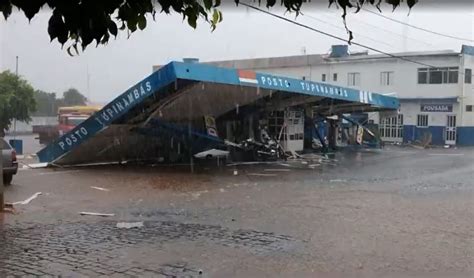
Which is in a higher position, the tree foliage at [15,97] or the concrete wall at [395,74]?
the concrete wall at [395,74]

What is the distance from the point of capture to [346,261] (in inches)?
280

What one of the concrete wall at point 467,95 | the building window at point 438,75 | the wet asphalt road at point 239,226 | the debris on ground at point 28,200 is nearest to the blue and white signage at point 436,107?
the concrete wall at point 467,95

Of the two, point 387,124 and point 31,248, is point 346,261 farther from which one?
point 387,124

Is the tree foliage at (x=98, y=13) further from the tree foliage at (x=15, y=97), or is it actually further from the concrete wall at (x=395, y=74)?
the concrete wall at (x=395, y=74)

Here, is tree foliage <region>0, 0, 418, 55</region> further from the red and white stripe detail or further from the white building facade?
the white building facade

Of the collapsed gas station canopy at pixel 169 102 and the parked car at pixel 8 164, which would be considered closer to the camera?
the parked car at pixel 8 164

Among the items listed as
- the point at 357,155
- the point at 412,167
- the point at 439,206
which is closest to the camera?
the point at 439,206

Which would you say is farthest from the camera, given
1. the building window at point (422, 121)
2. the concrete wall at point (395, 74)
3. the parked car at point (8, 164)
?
the building window at point (422, 121)

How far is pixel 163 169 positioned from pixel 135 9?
17646mm

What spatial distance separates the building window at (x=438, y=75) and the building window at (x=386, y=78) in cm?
235

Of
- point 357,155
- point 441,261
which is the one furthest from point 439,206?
point 357,155

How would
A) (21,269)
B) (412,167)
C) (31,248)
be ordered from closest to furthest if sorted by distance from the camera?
(21,269) < (31,248) < (412,167)

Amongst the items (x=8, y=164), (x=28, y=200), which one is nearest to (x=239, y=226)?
(x=28, y=200)

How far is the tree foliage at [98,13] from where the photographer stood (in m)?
2.39
